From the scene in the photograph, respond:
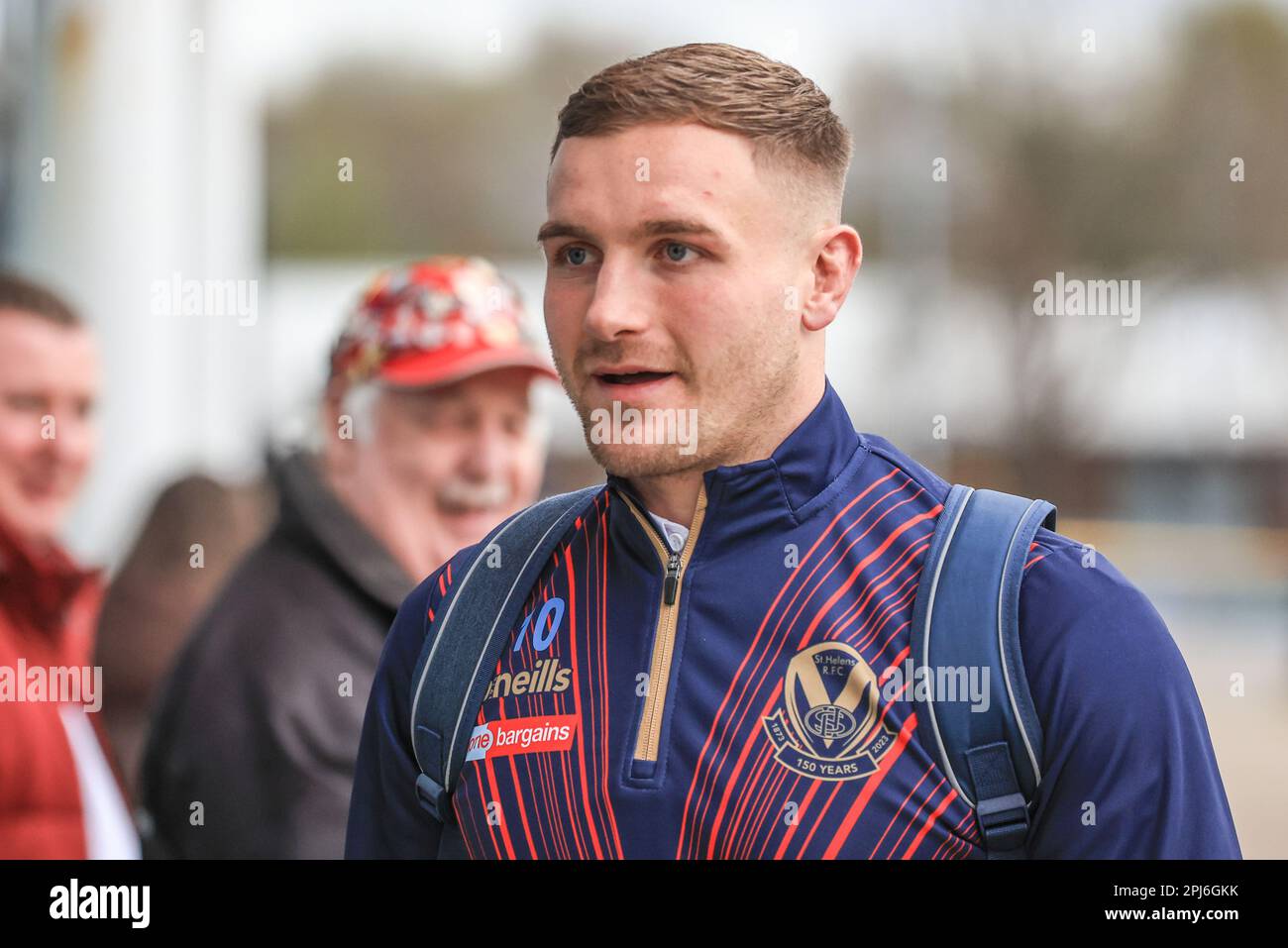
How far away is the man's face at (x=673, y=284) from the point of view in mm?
1871

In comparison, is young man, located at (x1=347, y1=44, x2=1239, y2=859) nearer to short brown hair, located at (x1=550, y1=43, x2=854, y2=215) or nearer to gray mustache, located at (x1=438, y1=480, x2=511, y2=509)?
short brown hair, located at (x1=550, y1=43, x2=854, y2=215)

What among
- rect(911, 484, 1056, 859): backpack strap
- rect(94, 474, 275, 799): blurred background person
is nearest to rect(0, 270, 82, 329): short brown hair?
rect(94, 474, 275, 799): blurred background person

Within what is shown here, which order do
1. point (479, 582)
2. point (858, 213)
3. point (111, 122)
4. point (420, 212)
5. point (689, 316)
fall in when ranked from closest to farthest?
point (689, 316)
point (479, 582)
point (111, 122)
point (858, 213)
point (420, 212)

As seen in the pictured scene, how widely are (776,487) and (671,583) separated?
0.18 metres

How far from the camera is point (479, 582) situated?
2.04 m

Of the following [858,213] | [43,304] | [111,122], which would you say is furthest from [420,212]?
[43,304]

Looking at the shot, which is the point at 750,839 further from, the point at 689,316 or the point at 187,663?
the point at 187,663

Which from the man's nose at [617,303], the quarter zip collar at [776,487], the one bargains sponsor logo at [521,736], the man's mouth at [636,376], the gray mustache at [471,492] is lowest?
the one bargains sponsor logo at [521,736]

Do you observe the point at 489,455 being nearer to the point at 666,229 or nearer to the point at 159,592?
the point at 159,592

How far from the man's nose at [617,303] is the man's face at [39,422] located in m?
2.24

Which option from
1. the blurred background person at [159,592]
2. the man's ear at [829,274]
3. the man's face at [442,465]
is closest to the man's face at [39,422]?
the blurred background person at [159,592]

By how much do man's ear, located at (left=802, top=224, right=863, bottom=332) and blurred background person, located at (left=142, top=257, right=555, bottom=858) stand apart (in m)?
A: 1.49

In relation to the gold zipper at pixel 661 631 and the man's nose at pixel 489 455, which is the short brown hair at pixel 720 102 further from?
the man's nose at pixel 489 455

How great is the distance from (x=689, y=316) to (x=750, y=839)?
0.63 metres
